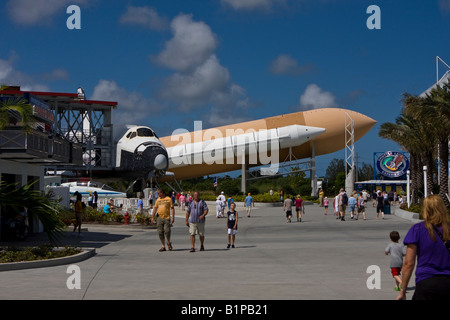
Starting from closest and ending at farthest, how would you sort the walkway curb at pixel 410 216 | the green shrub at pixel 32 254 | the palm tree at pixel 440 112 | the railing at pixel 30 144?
the green shrub at pixel 32 254, the railing at pixel 30 144, the walkway curb at pixel 410 216, the palm tree at pixel 440 112

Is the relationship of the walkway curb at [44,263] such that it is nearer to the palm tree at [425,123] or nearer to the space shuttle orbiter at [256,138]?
the palm tree at [425,123]

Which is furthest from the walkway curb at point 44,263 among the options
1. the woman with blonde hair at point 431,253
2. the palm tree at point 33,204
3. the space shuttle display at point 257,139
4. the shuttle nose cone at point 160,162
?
the space shuttle display at point 257,139

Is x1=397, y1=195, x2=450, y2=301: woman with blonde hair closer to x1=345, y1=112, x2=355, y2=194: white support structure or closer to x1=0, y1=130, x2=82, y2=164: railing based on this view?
x1=0, y1=130, x2=82, y2=164: railing

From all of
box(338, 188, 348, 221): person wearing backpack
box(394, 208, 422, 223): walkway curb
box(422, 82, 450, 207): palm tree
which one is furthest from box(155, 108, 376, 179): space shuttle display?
box(338, 188, 348, 221): person wearing backpack

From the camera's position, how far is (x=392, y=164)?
79.6 m

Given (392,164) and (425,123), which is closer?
(425,123)

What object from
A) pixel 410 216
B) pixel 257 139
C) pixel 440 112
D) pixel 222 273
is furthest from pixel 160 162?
pixel 222 273

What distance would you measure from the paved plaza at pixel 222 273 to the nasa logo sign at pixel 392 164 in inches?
2437

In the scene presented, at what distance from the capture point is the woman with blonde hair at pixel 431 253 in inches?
202

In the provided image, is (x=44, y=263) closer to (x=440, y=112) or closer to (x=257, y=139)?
(x=440, y=112)

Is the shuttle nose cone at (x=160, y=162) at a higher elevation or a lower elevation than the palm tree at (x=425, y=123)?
lower

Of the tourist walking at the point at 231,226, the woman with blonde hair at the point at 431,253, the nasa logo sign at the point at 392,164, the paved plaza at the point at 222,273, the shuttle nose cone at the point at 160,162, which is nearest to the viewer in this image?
the woman with blonde hair at the point at 431,253

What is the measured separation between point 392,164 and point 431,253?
253 feet

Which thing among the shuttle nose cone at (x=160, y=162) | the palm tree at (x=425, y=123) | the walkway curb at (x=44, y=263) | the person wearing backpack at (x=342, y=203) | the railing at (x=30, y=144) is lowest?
the walkway curb at (x=44, y=263)
